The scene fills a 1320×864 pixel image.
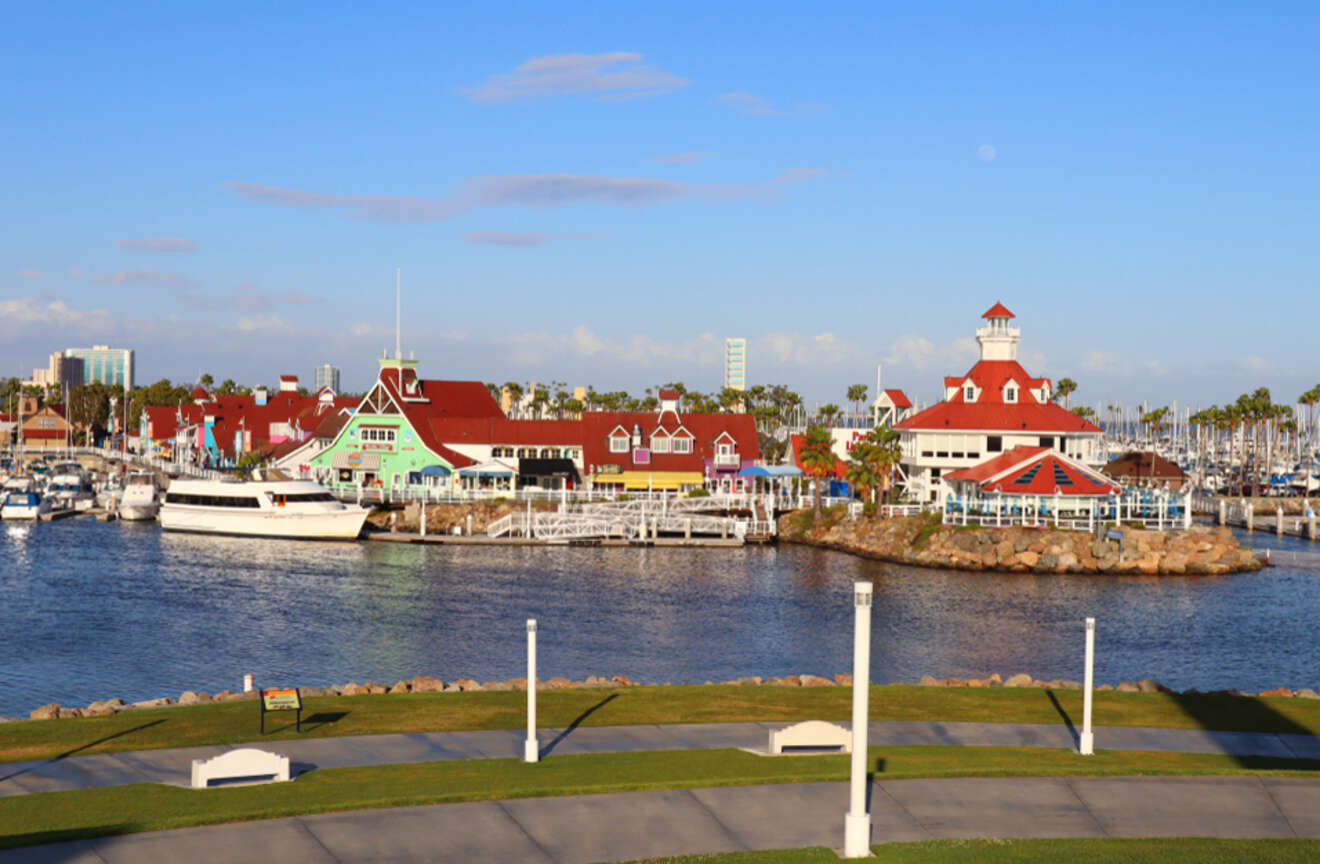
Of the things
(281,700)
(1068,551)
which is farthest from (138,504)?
(281,700)

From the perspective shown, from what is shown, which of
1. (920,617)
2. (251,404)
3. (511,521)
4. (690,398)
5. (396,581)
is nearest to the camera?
(920,617)

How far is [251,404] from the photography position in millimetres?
132500

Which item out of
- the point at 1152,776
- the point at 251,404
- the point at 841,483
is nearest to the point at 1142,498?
the point at 841,483

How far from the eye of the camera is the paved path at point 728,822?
15.2 metres

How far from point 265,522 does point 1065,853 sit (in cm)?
7315

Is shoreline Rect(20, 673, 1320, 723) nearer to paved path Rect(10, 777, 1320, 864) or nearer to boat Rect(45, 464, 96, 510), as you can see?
paved path Rect(10, 777, 1320, 864)

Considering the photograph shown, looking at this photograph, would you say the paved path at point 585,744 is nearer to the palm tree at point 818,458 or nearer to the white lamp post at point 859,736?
the white lamp post at point 859,736

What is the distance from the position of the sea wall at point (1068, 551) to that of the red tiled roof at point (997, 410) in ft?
44.3

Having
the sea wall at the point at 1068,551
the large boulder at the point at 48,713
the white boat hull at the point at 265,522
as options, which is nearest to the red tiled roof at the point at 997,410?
the sea wall at the point at 1068,551

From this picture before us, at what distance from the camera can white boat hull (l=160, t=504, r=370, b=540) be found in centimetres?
8038

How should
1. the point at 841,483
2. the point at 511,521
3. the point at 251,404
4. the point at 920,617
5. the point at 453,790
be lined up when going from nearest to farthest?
the point at 453,790 < the point at 920,617 < the point at 511,521 < the point at 841,483 < the point at 251,404

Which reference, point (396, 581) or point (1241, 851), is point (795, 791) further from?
point (396, 581)

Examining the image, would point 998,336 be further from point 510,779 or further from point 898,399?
point 510,779

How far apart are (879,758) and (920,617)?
32568mm
